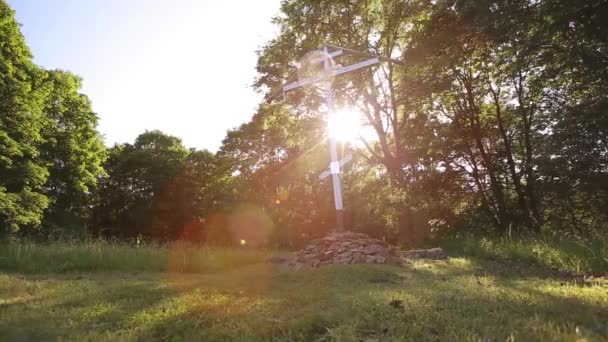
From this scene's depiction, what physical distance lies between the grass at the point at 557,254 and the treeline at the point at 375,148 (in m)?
6.89

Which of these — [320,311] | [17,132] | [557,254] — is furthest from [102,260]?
[17,132]

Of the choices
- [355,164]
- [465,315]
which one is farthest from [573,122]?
[465,315]

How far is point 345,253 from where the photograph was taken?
9234 mm

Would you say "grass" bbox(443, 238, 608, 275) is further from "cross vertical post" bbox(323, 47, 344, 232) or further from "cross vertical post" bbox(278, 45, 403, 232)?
"cross vertical post" bbox(278, 45, 403, 232)

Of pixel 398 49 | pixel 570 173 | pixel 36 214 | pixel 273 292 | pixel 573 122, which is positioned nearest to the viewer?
pixel 273 292

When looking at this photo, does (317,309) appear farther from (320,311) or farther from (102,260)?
(102,260)

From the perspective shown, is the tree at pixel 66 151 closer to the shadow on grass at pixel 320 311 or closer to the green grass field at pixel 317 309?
the green grass field at pixel 317 309

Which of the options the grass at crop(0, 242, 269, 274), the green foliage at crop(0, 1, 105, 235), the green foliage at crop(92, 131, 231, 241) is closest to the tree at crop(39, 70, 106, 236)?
the green foliage at crop(0, 1, 105, 235)

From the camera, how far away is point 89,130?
2819 centimetres

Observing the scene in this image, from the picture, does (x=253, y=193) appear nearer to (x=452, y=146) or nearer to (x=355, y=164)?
(x=355, y=164)

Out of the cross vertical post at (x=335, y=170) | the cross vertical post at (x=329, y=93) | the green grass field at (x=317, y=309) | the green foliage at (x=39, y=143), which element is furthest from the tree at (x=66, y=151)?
the green grass field at (x=317, y=309)

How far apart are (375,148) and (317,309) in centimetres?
2354

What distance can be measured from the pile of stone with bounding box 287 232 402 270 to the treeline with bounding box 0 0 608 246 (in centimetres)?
837

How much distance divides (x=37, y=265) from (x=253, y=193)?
1777 centimetres
